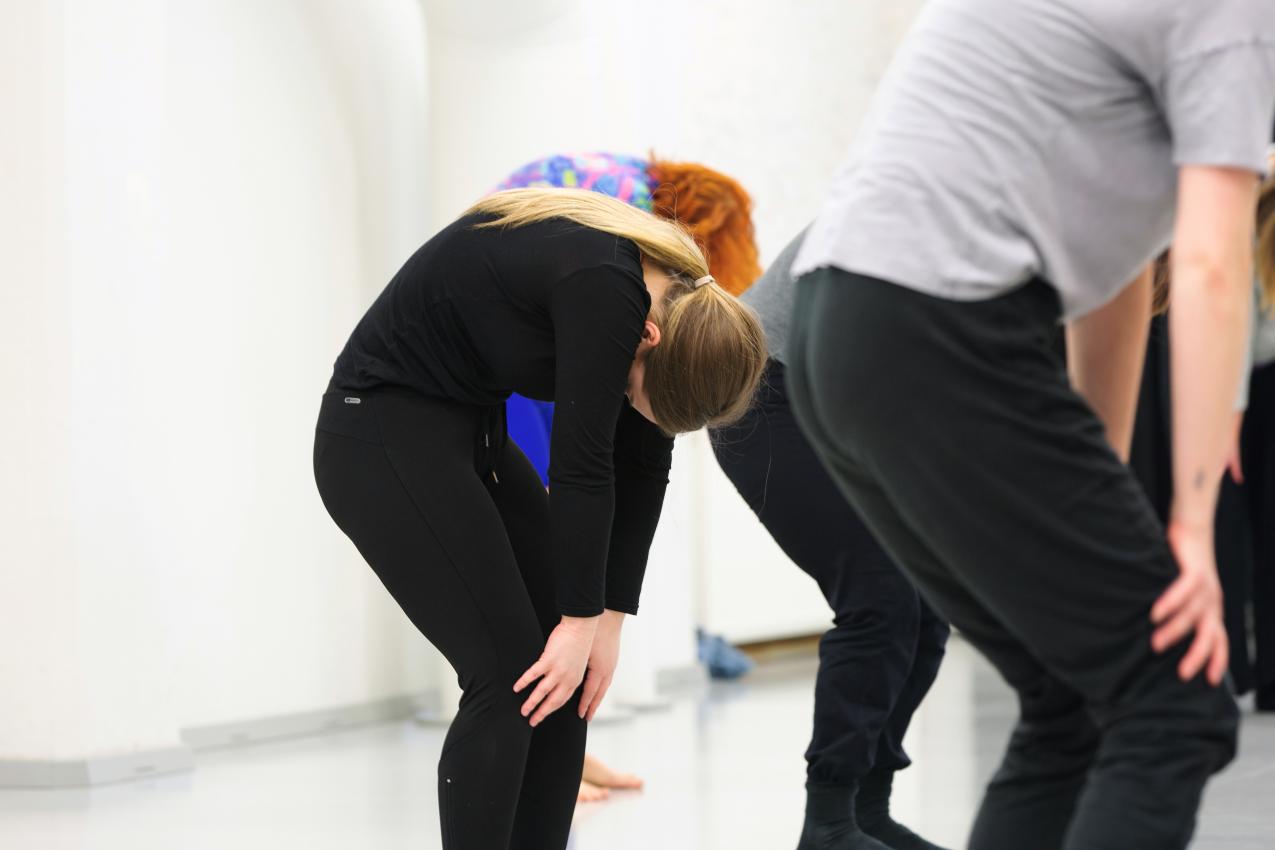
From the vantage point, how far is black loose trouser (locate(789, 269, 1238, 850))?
1160 millimetres

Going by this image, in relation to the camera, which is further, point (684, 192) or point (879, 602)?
point (684, 192)

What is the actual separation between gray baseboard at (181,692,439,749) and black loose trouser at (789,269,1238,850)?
2791 millimetres

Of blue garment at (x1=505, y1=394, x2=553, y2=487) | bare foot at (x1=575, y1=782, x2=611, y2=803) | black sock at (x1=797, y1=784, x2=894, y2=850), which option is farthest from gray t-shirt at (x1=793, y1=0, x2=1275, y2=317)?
bare foot at (x1=575, y1=782, x2=611, y2=803)

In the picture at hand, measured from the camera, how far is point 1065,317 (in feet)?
4.16

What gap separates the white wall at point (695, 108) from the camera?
412 centimetres

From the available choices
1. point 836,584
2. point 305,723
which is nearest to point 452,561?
point 836,584

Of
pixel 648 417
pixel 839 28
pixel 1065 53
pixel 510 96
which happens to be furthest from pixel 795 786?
pixel 839 28

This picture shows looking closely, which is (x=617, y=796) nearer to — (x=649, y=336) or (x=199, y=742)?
(x=199, y=742)

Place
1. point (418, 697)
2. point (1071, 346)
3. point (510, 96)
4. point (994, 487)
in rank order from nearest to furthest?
point (994, 487) → point (1071, 346) → point (510, 96) → point (418, 697)

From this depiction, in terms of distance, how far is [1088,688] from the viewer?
1193 mm

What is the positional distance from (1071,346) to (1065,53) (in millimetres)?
354

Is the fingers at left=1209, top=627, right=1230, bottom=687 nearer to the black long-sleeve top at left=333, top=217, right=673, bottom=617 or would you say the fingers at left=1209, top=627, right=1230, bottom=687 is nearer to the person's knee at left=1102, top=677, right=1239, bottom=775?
the person's knee at left=1102, top=677, right=1239, bottom=775

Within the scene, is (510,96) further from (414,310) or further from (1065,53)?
(1065,53)

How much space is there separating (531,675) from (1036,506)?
813 millimetres
